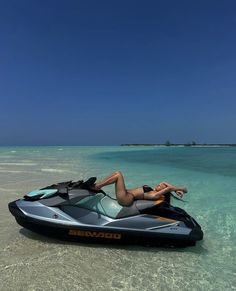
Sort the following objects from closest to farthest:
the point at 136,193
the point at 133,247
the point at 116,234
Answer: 1. the point at 116,234
2. the point at 133,247
3. the point at 136,193

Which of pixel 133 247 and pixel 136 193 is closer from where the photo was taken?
pixel 133 247

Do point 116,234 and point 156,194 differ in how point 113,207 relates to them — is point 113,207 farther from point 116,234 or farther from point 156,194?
point 156,194

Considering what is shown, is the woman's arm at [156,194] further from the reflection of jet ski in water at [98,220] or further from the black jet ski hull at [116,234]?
the black jet ski hull at [116,234]

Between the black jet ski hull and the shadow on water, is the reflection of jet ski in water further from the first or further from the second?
the shadow on water

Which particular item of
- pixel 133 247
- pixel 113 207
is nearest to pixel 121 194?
pixel 113 207

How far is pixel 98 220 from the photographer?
16.5 ft

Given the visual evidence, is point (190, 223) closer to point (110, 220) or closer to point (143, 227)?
point (143, 227)

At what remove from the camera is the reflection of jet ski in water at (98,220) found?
4.97 metres

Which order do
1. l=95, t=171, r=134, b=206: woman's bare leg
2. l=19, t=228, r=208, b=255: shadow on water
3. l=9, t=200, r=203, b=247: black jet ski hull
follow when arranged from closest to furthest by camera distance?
1. l=9, t=200, r=203, b=247: black jet ski hull
2. l=19, t=228, r=208, b=255: shadow on water
3. l=95, t=171, r=134, b=206: woman's bare leg

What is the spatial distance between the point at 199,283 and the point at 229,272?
0.60 m

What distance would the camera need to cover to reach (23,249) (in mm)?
5039

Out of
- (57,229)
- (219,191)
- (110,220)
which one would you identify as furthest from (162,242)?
(219,191)

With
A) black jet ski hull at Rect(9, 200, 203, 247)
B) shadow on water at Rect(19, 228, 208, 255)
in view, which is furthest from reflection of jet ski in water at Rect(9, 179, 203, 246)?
shadow on water at Rect(19, 228, 208, 255)

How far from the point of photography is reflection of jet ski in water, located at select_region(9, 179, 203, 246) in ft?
16.3
